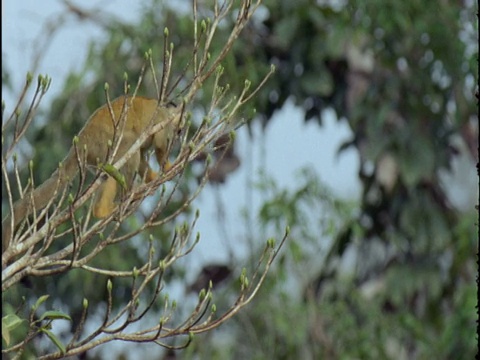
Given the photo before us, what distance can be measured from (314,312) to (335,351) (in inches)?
6.8

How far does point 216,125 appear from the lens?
139 centimetres

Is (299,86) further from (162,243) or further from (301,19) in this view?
(162,243)

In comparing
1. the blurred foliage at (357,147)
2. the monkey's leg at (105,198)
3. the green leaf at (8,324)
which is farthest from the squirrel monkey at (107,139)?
the blurred foliage at (357,147)

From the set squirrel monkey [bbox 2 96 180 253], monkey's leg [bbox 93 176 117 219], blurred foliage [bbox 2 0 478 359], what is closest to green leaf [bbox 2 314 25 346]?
squirrel monkey [bbox 2 96 180 253]

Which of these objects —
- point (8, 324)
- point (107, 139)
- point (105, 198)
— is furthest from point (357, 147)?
point (8, 324)

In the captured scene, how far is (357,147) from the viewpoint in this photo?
4.52m

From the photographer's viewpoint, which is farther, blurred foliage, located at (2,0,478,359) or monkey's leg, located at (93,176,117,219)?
blurred foliage, located at (2,0,478,359)

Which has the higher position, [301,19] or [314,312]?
[301,19]

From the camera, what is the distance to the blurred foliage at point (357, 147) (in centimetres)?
404

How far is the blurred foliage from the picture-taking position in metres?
4.04

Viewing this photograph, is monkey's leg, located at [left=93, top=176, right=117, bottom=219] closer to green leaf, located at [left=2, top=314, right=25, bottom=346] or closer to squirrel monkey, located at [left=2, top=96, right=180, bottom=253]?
squirrel monkey, located at [left=2, top=96, right=180, bottom=253]

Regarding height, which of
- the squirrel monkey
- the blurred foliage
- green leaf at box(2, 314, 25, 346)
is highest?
the blurred foliage

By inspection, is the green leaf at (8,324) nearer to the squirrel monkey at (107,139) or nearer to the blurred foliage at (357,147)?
the squirrel monkey at (107,139)

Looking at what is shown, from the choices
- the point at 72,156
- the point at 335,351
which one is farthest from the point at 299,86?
the point at 72,156
